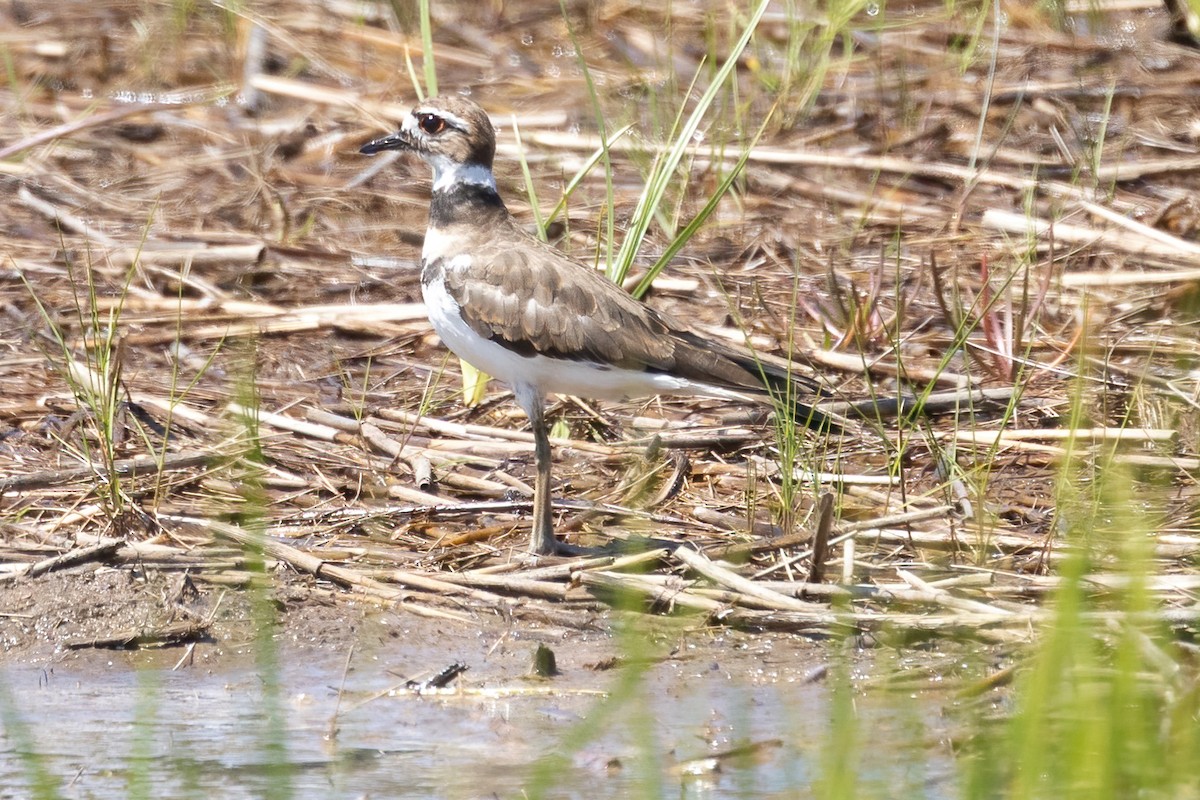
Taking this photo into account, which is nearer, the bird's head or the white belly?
the white belly

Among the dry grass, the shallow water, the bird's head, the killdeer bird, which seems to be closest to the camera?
the shallow water

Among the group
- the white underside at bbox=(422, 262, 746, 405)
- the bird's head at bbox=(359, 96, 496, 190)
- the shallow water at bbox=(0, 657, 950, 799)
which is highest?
the bird's head at bbox=(359, 96, 496, 190)

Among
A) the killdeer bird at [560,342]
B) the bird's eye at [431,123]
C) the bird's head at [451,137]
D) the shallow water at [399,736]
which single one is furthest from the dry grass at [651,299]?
the bird's eye at [431,123]

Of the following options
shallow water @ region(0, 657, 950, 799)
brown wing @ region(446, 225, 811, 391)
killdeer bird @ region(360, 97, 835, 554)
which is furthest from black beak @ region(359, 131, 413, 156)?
shallow water @ region(0, 657, 950, 799)

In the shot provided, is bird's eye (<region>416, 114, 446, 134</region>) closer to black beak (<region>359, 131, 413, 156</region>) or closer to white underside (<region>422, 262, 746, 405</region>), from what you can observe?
black beak (<region>359, 131, 413, 156</region>)

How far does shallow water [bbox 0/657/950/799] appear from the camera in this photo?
3.98 meters

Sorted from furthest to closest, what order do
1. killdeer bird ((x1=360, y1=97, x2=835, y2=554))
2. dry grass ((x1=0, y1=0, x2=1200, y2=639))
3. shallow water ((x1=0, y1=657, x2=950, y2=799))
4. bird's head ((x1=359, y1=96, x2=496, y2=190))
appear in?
1. bird's head ((x1=359, y1=96, x2=496, y2=190))
2. killdeer bird ((x1=360, y1=97, x2=835, y2=554))
3. dry grass ((x1=0, y1=0, x2=1200, y2=639))
4. shallow water ((x1=0, y1=657, x2=950, y2=799))

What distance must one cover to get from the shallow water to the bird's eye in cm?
237

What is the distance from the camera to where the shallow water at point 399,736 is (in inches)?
157

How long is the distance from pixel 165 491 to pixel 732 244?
3293 mm

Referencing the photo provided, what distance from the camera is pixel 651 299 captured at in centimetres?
750

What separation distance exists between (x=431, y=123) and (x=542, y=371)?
1.24 meters

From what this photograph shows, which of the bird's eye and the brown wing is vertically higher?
the bird's eye

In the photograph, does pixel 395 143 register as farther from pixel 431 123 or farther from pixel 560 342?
pixel 560 342
